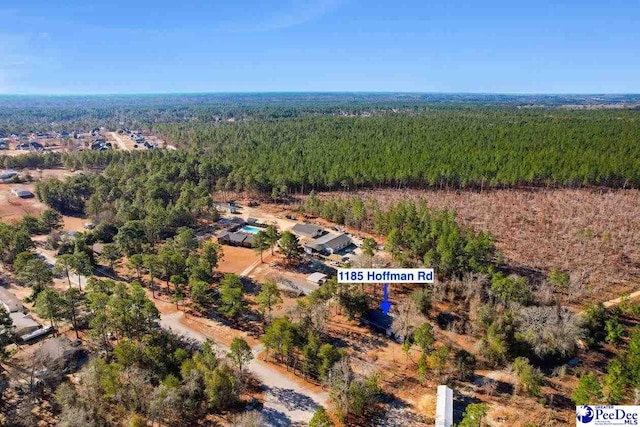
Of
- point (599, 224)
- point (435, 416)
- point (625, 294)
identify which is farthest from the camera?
point (599, 224)

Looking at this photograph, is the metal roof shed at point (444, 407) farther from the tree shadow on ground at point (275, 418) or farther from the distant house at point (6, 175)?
the distant house at point (6, 175)

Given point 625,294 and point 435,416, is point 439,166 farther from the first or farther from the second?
point 435,416

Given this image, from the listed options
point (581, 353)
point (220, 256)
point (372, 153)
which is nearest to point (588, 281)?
point (581, 353)

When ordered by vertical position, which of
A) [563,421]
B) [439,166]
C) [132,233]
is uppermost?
[439,166]

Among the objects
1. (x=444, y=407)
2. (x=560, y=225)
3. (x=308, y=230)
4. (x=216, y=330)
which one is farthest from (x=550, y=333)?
(x=560, y=225)

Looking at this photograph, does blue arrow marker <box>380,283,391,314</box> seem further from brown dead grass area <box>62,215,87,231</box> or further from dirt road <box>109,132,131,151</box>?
dirt road <box>109,132,131,151</box>

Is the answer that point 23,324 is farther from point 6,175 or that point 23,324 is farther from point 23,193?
point 6,175
